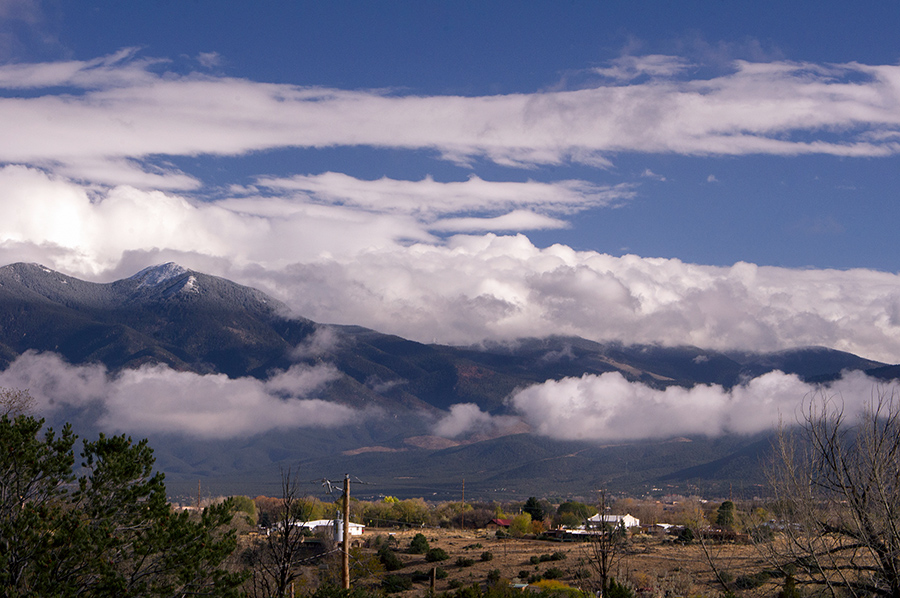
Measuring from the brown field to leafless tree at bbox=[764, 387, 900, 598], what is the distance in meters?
35.0

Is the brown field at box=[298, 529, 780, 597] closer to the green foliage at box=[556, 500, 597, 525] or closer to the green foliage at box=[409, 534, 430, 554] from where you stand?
the green foliage at box=[409, 534, 430, 554]

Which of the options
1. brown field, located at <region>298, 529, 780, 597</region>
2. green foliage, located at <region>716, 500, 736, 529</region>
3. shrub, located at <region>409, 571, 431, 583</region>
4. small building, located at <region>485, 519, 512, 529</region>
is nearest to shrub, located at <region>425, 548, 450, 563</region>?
brown field, located at <region>298, 529, 780, 597</region>

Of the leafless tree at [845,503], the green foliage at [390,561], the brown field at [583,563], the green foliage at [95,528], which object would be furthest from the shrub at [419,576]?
the leafless tree at [845,503]

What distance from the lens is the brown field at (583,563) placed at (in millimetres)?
60750

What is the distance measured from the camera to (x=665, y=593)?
5638 centimetres

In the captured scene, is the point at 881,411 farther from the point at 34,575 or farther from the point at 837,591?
the point at 34,575

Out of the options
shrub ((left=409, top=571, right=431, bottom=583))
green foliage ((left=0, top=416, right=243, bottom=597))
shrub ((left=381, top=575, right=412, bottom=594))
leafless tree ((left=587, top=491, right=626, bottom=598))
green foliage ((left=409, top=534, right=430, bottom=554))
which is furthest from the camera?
green foliage ((left=409, top=534, right=430, bottom=554))

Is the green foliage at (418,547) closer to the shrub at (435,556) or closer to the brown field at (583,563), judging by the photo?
the brown field at (583,563)

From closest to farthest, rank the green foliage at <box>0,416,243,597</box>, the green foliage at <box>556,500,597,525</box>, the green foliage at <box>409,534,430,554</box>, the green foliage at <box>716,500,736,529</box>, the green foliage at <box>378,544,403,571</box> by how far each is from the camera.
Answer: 1. the green foliage at <box>0,416,243,597</box>
2. the green foliage at <box>378,544,403,571</box>
3. the green foliage at <box>409,534,430,554</box>
4. the green foliage at <box>716,500,736,529</box>
5. the green foliage at <box>556,500,597,525</box>

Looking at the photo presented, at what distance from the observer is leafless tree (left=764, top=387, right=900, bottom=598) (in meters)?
17.0

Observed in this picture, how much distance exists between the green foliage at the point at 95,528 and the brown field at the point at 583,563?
1485 inches

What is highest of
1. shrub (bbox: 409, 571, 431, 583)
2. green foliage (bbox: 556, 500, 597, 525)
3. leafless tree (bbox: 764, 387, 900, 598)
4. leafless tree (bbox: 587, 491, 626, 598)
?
leafless tree (bbox: 764, 387, 900, 598)

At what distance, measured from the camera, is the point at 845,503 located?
1842cm

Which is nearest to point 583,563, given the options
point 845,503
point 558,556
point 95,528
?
point 558,556
